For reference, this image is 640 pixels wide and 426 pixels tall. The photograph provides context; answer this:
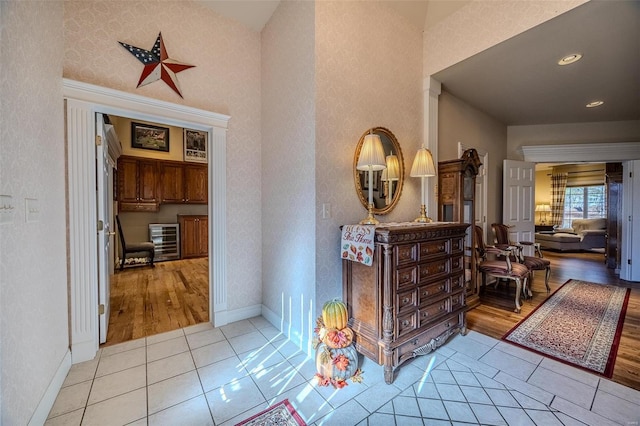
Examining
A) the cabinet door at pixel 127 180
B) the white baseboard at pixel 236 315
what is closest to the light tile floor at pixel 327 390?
the white baseboard at pixel 236 315

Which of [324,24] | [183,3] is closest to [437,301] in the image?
[324,24]

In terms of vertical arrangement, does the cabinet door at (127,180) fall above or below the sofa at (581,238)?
above

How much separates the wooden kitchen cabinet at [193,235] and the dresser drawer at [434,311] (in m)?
5.11

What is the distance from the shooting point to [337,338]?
5.90ft

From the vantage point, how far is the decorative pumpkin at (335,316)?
186 centimetres

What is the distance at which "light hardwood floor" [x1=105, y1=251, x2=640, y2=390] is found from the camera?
7.72 ft

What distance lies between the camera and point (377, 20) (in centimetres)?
245

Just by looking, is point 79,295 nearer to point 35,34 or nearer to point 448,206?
point 35,34

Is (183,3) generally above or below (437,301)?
above

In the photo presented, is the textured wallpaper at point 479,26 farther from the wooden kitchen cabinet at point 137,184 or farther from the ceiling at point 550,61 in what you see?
the wooden kitchen cabinet at point 137,184

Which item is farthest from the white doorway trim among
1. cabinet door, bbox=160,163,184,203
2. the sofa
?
the sofa

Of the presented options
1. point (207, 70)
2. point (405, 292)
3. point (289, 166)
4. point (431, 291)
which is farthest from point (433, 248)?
point (207, 70)

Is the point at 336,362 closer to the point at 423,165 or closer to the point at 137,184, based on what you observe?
the point at 423,165

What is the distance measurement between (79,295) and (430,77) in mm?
4025
